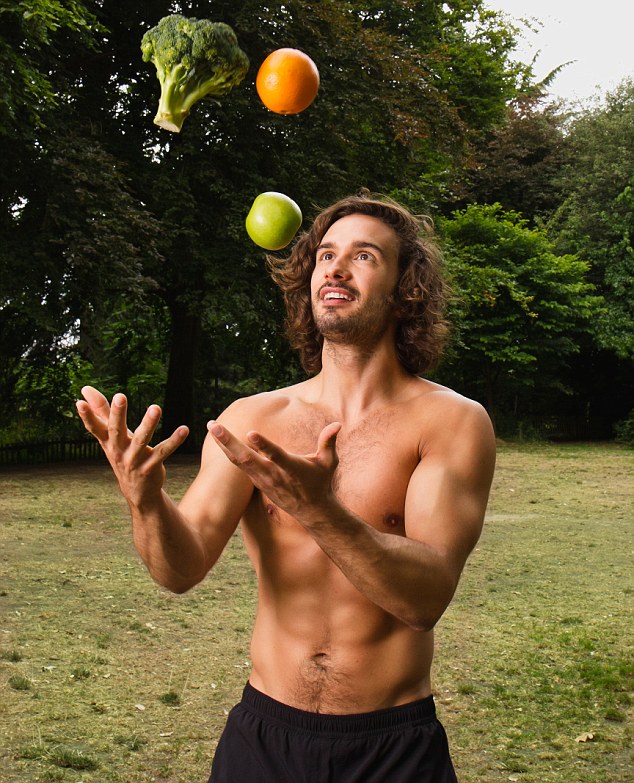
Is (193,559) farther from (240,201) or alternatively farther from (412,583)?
(240,201)

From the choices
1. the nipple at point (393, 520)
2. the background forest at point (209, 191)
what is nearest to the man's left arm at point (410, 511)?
the nipple at point (393, 520)

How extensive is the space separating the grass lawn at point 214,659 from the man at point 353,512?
242 cm

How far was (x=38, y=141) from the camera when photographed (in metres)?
13.9

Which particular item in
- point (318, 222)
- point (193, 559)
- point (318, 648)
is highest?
point (318, 222)

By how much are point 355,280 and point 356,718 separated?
108 centimetres

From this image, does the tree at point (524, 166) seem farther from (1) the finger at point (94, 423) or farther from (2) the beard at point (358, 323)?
(1) the finger at point (94, 423)

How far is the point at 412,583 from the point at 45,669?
4.48m

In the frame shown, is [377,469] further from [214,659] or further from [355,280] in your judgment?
[214,659]

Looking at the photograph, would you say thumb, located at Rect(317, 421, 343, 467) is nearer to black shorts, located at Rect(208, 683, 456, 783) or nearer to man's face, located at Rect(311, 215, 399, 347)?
man's face, located at Rect(311, 215, 399, 347)

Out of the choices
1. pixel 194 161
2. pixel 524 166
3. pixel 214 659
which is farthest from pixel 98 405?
pixel 524 166

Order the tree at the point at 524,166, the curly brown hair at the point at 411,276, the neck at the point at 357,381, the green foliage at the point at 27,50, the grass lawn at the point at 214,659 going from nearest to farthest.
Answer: the neck at the point at 357,381 → the curly brown hair at the point at 411,276 → the grass lawn at the point at 214,659 → the green foliage at the point at 27,50 → the tree at the point at 524,166

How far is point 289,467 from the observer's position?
1.65 metres

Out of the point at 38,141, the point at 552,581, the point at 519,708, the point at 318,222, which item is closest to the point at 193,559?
the point at 318,222

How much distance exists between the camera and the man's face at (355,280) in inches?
92.0
